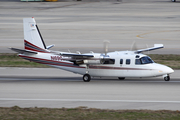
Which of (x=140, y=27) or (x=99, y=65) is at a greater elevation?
(x=140, y=27)

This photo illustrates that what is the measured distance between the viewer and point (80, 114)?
15.5m

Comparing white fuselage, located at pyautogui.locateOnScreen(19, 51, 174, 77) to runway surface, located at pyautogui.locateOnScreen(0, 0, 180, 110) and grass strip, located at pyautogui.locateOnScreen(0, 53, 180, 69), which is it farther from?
grass strip, located at pyautogui.locateOnScreen(0, 53, 180, 69)

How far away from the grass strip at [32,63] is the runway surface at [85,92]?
14.5ft

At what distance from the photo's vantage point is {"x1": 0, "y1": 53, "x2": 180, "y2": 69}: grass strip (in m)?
32.5

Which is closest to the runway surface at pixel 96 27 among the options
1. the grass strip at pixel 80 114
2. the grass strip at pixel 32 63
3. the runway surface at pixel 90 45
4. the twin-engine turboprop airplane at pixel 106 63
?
the runway surface at pixel 90 45

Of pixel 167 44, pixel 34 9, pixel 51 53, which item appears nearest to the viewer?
pixel 51 53

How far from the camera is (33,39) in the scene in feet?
86.4

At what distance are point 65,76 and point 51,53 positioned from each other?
2597 millimetres

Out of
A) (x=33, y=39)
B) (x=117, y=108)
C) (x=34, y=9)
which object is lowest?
(x=117, y=108)

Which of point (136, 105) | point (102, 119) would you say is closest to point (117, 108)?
point (136, 105)

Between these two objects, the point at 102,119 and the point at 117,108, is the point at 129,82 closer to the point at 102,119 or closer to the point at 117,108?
the point at 117,108

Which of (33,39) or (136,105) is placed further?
(33,39)

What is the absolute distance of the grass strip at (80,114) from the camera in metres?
14.8

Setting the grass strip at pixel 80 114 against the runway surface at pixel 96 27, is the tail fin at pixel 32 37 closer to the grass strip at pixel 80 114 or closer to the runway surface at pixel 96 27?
the grass strip at pixel 80 114
